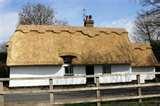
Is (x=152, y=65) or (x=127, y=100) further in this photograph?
(x=152, y=65)

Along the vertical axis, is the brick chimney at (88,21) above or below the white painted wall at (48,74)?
above

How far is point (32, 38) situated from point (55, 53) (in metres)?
3.31

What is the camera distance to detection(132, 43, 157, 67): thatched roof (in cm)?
4791

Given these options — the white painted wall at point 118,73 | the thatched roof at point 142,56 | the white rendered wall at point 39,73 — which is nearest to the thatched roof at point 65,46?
the white rendered wall at point 39,73

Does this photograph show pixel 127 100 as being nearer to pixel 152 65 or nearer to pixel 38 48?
pixel 38 48

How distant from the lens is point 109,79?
4150cm

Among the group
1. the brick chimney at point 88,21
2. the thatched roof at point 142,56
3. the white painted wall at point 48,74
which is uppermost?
the brick chimney at point 88,21

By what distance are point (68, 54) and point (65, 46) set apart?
1.47 meters

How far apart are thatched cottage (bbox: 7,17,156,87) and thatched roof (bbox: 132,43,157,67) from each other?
636mm

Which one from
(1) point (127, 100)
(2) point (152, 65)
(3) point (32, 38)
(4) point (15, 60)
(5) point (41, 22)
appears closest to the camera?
(1) point (127, 100)

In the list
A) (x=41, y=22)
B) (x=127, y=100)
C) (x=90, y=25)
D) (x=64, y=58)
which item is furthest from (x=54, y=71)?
(x=41, y=22)

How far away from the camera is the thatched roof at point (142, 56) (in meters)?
47.9

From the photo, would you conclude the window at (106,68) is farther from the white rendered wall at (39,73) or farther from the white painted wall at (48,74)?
the white rendered wall at (39,73)

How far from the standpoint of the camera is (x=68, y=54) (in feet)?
137
